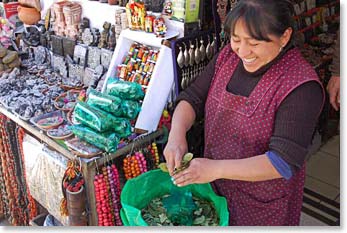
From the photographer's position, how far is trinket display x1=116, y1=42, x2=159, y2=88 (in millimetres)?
1989

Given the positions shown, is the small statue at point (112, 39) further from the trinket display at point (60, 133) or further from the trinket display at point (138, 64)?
the trinket display at point (60, 133)

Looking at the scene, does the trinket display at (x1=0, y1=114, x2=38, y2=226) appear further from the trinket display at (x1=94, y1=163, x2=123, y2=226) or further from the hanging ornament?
the hanging ornament

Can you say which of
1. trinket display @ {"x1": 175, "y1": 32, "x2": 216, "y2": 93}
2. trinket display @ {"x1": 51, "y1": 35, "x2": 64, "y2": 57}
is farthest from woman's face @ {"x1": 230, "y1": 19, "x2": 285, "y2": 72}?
trinket display @ {"x1": 51, "y1": 35, "x2": 64, "y2": 57}

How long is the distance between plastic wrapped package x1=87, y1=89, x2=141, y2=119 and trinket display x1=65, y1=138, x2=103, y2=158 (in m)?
0.17

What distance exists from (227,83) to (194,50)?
0.53 metres

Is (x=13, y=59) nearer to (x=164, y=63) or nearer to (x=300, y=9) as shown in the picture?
(x=164, y=63)

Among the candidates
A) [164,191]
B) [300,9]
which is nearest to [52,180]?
[164,191]

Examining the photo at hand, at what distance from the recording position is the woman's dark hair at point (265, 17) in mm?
1221

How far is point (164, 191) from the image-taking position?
1643 millimetres

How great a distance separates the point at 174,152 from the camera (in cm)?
140

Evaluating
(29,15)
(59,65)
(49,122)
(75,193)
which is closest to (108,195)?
(75,193)

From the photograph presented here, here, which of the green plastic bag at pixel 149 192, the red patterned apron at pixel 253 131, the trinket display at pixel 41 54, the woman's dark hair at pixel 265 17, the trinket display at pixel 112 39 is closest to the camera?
the woman's dark hair at pixel 265 17

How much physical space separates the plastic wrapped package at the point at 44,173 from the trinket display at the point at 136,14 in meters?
0.75

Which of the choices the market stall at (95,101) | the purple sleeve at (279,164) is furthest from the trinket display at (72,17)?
the purple sleeve at (279,164)
